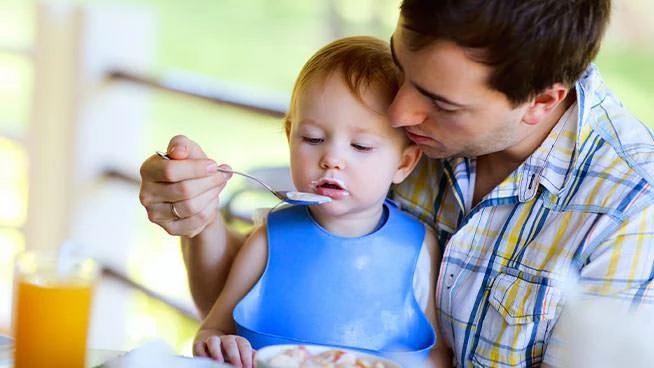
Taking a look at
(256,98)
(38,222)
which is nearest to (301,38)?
(38,222)

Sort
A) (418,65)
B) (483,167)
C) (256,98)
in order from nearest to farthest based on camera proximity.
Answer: (418,65) → (483,167) → (256,98)

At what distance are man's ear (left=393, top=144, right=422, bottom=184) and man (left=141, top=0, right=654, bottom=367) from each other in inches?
1.4

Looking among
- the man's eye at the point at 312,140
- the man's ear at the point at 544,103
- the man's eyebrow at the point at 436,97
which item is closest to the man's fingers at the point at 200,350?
the man's eye at the point at 312,140

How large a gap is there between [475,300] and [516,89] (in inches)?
13.0

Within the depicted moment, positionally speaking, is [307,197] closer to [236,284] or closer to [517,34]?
[236,284]

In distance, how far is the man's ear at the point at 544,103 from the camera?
5.23ft

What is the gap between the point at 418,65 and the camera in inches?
60.8

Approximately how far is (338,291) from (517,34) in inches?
19.3

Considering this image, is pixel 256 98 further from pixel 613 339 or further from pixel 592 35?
pixel 613 339

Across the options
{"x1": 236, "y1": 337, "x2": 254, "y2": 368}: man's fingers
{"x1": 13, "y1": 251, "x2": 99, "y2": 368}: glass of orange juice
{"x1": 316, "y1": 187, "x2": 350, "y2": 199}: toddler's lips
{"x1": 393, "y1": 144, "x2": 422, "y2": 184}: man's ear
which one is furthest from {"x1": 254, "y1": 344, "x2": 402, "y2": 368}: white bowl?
{"x1": 393, "y1": 144, "x2": 422, "y2": 184}: man's ear

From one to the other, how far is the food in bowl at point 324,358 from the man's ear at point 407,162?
0.52 metres

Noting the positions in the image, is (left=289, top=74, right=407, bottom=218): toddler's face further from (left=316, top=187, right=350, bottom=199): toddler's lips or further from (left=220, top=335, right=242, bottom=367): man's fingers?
(left=220, top=335, right=242, bottom=367): man's fingers

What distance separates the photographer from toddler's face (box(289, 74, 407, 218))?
1654 millimetres

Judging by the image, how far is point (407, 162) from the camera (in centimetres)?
177
